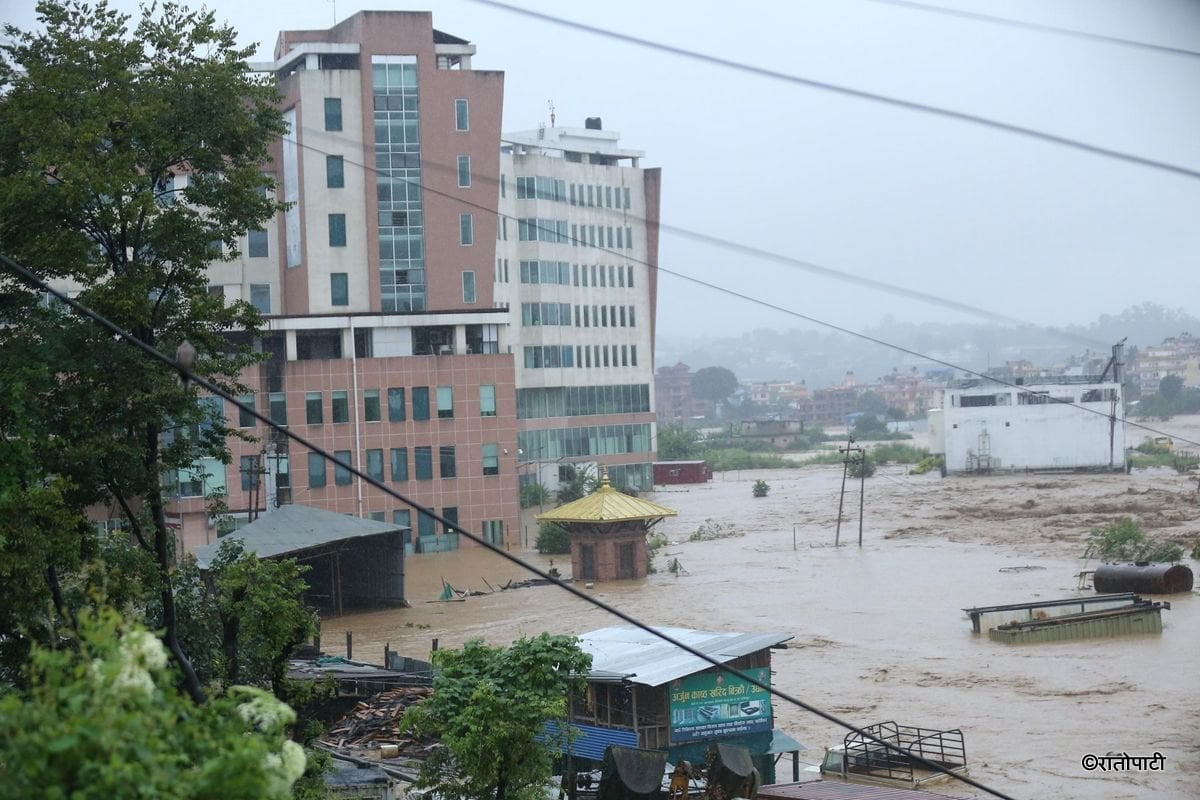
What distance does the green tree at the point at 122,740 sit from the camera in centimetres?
359

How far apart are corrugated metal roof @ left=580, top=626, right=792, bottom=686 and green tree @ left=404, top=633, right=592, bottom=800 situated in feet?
9.67

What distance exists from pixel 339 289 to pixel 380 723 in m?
27.1

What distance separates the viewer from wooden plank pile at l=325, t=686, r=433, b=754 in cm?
1748

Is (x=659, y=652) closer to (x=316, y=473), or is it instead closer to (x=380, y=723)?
(x=380, y=723)

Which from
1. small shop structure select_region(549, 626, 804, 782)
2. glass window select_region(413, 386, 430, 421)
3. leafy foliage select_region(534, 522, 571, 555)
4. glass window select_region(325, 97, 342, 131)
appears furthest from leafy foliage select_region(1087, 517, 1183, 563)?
glass window select_region(325, 97, 342, 131)

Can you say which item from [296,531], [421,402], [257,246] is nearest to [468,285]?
[421,402]

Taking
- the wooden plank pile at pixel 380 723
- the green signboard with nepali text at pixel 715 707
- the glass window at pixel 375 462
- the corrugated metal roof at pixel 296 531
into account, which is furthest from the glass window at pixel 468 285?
the green signboard with nepali text at pixel 715 707

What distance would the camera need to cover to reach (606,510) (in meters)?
37.2

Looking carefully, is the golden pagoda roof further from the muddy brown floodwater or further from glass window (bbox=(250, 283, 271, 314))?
glass window (bbox=(250, 283, 271, 314))

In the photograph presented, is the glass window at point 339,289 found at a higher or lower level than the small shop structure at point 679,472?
higher

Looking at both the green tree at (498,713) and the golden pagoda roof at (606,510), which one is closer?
the green tree at (498,713)

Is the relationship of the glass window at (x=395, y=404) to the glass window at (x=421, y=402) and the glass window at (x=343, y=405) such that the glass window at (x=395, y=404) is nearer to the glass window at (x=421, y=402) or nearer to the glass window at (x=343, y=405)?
the glass window at (x=421, y=402)

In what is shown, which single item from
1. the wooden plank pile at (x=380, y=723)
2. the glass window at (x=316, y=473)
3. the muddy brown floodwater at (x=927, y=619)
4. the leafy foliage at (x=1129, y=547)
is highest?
the glass window at (x=316, y=473)

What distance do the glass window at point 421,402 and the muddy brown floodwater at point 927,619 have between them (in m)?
4.69
